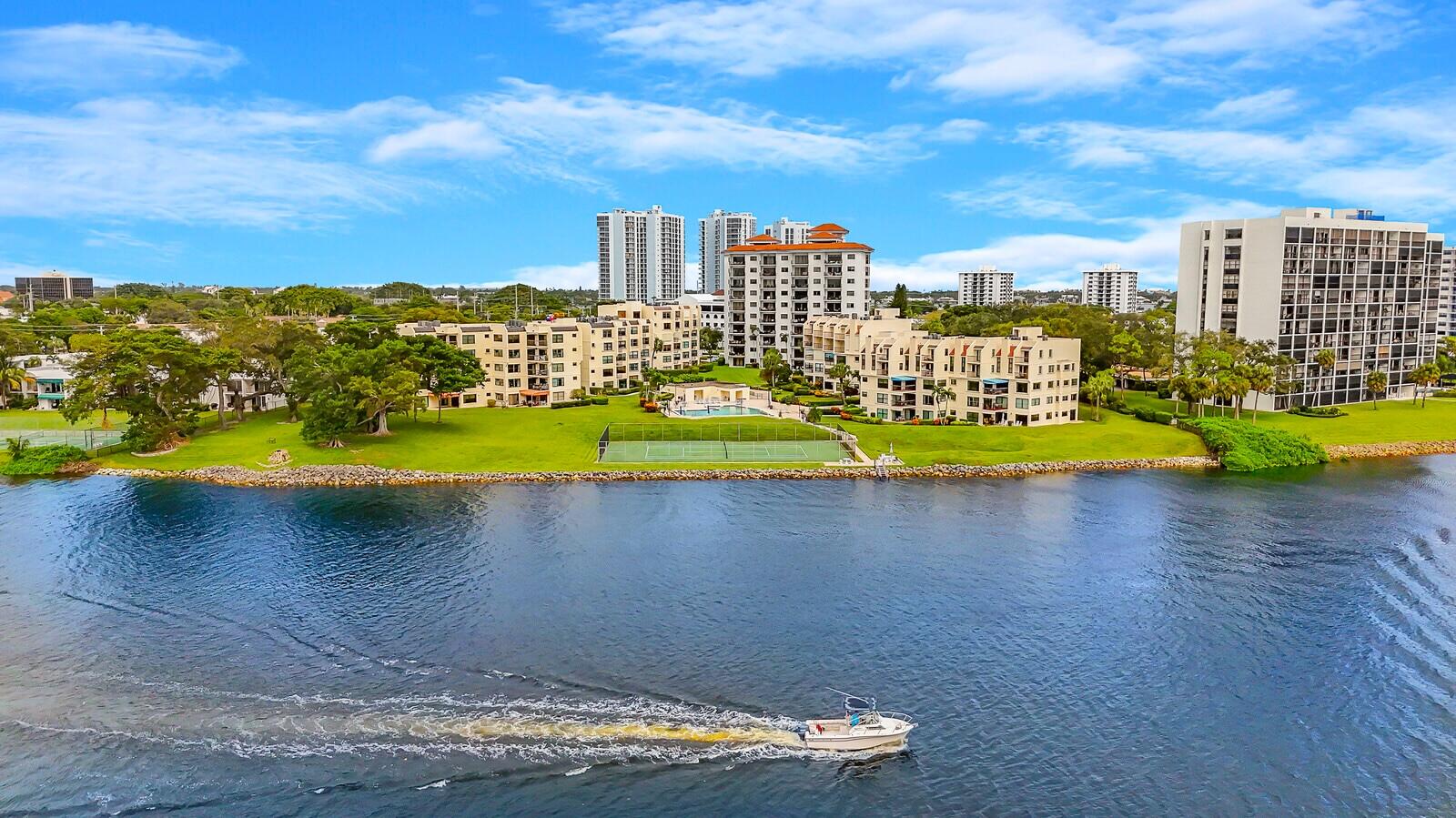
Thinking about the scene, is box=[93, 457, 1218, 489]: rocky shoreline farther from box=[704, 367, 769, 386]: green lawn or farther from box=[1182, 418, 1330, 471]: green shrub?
box=[704, 367, 769, 386]: green lawn

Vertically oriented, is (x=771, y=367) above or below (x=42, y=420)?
above

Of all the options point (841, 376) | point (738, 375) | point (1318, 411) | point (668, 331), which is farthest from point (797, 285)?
point (1318, 411)

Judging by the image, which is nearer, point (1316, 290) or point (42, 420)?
point (42, 420)

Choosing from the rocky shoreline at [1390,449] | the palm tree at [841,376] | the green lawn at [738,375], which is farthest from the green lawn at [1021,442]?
the green lawn at [738,375]

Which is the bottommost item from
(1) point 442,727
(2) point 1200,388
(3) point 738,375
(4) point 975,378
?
(1) point 442,727

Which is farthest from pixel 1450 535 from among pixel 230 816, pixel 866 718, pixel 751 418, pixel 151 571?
pixel 151 571

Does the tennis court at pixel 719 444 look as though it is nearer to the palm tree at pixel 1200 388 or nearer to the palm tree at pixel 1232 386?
the palm tree at pixel 1200 388

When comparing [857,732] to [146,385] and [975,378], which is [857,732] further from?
[146,385]

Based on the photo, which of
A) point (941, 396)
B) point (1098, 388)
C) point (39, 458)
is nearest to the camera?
point (39, 458)

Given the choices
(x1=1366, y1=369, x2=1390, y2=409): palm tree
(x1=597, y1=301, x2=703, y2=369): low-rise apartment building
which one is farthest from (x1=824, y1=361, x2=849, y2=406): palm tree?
(x1=1366, y1=369, x2=1390, y2=409): palm tree

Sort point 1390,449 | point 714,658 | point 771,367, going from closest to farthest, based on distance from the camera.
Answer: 1. point 714,658
2. point 1390,449
3. point 771,367
